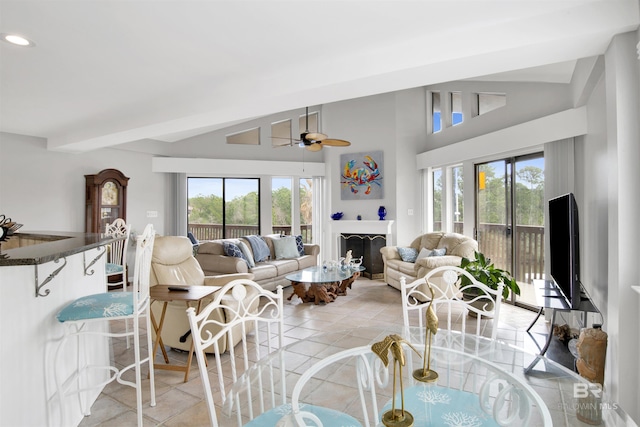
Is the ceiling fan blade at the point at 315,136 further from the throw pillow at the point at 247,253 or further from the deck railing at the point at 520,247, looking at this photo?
the deck railing at the point at 520,247

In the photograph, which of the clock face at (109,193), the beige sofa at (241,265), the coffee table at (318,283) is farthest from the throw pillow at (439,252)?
the clock face at (109,193)

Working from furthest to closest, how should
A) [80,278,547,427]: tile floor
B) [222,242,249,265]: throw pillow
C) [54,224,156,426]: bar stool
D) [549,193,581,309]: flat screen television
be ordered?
[222,242,249,265]: throw pillow
[549,193,581,309]: flat screen television
[80,278,547,427]: tile floor
[54,224,156,426]: bar stool

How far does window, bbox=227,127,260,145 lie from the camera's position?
24.7 ft

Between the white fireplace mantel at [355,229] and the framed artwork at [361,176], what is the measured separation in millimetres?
532

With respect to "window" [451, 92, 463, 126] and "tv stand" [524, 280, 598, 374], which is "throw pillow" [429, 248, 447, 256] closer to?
"tv stand" [524, 280, 598, 374]

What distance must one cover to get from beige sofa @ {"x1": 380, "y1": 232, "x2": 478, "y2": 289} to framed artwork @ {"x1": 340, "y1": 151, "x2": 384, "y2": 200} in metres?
1.43

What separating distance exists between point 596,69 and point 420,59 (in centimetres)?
146

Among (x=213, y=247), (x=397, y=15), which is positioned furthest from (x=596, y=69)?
(x=213, y=247)

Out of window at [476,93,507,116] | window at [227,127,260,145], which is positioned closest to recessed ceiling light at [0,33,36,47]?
window at [227,127,260,145]

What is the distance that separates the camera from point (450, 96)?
6320 millimetres

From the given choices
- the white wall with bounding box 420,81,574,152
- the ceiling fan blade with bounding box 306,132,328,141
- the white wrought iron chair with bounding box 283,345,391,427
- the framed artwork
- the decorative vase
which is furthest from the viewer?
the framed artwork

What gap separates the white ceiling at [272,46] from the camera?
1.99 m

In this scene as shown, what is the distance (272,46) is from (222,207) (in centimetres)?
540

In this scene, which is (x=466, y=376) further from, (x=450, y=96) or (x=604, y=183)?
(x=450, y=96)
